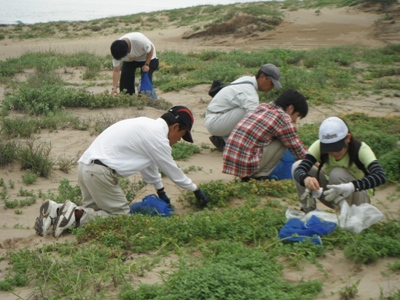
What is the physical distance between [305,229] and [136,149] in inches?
66.1

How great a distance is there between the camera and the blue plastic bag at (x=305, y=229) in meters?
5.00

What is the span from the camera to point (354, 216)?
513 cm

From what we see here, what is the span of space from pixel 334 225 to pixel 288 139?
1819mm

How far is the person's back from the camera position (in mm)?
7625

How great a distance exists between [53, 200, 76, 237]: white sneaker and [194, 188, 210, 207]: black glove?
3.80 ft

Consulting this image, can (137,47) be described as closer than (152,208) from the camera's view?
No

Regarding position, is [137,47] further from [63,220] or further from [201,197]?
[63,220]

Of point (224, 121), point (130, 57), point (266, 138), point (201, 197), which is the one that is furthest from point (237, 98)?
point (130, 57)

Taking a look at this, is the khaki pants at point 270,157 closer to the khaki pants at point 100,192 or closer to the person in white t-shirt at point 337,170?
the person in white t-shirt at point 337,170

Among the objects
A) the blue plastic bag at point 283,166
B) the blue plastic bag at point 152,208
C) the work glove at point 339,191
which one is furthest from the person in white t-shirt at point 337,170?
the blue plastic bag at point 283,166

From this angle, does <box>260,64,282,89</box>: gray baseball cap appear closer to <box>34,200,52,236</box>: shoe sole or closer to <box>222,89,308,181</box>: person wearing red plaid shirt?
<box>222,89,308,181</box>: person wearing red plaid shirt

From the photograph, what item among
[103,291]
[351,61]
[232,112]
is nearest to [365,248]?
[103,291]

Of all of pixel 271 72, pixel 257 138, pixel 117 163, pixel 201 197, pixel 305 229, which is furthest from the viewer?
pixel 271 72

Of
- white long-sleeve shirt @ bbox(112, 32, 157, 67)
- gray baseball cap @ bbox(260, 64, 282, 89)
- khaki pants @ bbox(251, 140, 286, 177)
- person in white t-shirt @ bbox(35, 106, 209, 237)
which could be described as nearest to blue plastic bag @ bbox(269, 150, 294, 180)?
khaki pants @ bbox(251, 140, 286, 177)
